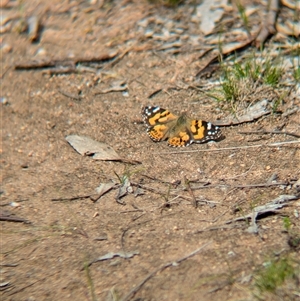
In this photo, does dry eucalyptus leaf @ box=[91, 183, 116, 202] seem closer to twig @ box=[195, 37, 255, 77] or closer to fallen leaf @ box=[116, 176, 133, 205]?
fallen leaf @ box=[116, 176, 133, 205]

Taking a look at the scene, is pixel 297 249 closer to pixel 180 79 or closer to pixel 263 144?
pixel 263 144

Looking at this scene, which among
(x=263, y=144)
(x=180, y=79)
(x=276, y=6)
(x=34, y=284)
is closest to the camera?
(x=34, y=284)

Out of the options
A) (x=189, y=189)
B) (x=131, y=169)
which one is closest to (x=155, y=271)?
(x=189, y=189)

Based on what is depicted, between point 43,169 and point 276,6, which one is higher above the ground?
point 276,6

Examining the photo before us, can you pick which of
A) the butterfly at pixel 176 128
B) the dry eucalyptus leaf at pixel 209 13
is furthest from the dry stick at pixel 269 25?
the butterfly at pixel 176 128

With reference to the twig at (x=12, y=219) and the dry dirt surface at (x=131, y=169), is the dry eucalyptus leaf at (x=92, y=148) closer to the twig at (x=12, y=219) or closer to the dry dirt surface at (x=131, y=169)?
the dry dirt surface at (x=131, y=169)

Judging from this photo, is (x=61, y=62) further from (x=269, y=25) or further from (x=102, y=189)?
(x=269, y=25)

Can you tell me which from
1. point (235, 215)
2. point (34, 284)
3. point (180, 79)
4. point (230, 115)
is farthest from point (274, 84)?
point (34, 284)
